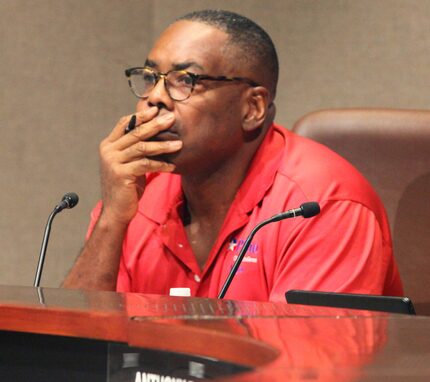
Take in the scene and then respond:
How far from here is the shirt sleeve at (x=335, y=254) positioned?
2066mm

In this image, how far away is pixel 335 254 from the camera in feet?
6.88

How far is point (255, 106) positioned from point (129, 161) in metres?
0.37

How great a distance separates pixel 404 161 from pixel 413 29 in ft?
2.79

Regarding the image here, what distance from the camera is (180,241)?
7.86ft

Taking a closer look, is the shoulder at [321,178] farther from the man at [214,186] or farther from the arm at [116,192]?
the arm at [116,192]

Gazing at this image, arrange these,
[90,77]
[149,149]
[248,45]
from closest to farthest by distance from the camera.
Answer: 1. [149,149]
2. [248,45]
3. [90,77]

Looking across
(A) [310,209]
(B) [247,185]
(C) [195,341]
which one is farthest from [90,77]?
(C) [195,341]

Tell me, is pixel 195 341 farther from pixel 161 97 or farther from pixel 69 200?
pixel 161 97

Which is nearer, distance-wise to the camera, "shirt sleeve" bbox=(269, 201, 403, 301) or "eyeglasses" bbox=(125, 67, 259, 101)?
"shirt sleeve" bbox=(269, 201, 403, 301)

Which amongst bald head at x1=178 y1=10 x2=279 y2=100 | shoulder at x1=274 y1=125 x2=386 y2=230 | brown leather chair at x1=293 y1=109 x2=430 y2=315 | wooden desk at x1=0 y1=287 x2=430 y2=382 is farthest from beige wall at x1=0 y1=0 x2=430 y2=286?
Answer: wooden desk at x1=0 y1=287 x2=430 y2=382

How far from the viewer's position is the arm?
2.34 meters

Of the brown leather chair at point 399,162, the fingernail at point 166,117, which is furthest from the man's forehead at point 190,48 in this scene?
Result: the brown leather chair at point 399,162

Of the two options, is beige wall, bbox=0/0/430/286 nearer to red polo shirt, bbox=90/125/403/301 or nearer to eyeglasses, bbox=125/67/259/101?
red polo shirt, bbox=90/125/403/301

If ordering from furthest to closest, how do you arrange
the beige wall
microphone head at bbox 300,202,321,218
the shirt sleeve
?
the beige wall, the shirt sleeve, microphone head at bbox 300,202,321,218
